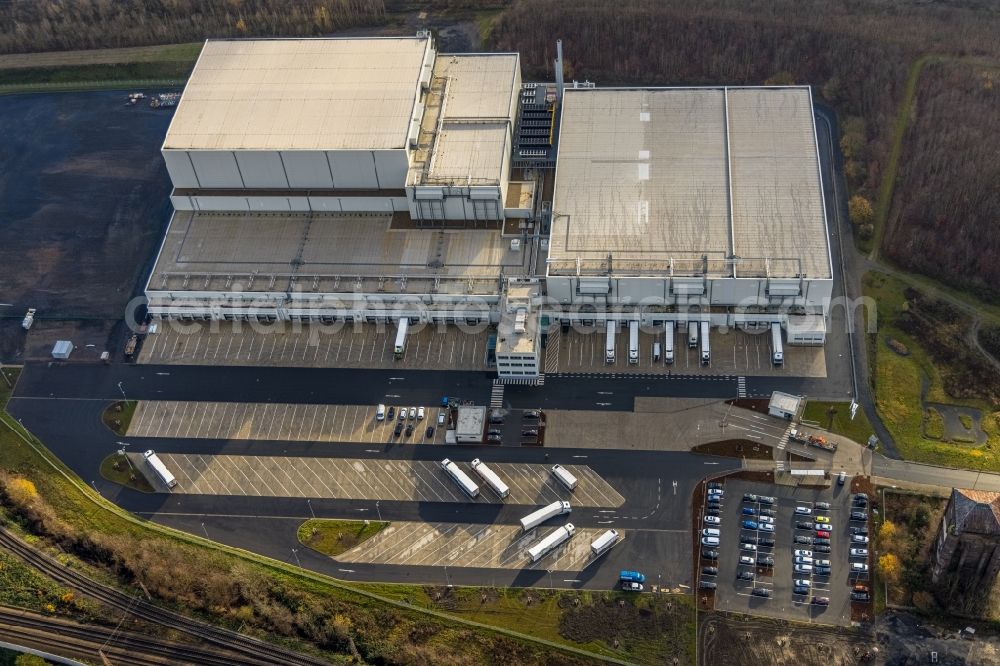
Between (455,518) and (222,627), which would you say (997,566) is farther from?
(222,627)

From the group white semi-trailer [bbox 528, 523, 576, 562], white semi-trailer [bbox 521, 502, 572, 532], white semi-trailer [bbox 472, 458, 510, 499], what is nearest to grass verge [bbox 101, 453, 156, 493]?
white semi-trailer [bbox 472, 458, 510, 499]

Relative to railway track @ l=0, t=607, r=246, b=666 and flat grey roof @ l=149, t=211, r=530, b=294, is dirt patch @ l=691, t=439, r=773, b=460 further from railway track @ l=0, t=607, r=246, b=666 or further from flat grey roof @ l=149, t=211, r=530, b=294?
railway track @ l=0, t=607, r=246, b=666

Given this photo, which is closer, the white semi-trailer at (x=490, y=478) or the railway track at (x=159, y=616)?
the railway track at (x=159, y=616)

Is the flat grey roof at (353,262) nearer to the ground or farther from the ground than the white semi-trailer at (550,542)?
farther from the ground

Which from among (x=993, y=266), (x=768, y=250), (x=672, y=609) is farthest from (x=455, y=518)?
(x=993, y=266)

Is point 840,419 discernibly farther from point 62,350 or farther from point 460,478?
point 62,350

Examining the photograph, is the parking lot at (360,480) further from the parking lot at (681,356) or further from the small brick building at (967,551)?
the small brick building at (967,551)

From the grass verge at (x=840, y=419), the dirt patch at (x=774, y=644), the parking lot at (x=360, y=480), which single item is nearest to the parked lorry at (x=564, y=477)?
the parking lot at (x=360, y=480)
